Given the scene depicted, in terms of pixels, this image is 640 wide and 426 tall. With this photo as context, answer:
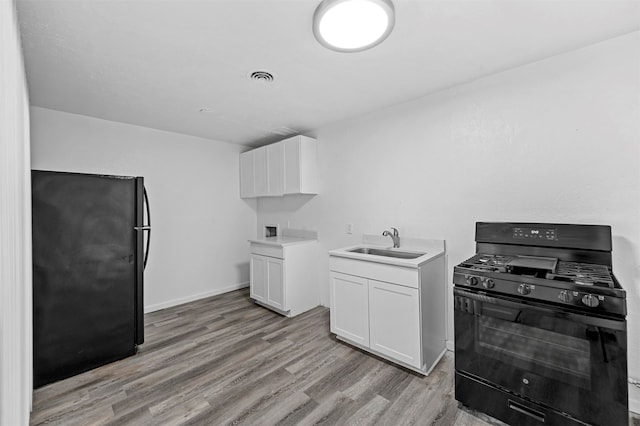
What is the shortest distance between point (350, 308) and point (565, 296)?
5.30 ft

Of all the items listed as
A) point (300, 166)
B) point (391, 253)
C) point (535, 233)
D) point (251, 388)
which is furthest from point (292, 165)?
point (535, 233)

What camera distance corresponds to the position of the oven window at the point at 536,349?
142 cm

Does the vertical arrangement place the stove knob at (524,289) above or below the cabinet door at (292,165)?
below

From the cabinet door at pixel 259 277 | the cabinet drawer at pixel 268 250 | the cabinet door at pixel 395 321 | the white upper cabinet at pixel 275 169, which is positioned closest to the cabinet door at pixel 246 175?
the white upper cabinet at pixel 275 169

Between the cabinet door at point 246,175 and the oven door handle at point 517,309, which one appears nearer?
the oven door handle at point 517,309

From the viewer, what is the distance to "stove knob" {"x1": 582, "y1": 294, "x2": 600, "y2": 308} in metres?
1.35

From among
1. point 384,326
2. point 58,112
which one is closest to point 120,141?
point 58,112

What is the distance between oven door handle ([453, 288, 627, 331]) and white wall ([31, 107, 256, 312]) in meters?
3.49

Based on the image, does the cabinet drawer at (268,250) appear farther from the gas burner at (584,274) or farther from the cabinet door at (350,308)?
the gas burner at (584,274)

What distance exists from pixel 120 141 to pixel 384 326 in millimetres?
3628

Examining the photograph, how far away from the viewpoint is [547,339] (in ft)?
4.94

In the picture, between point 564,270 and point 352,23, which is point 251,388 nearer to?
point 564,270

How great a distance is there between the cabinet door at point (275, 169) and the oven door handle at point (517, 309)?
2606 millimetres

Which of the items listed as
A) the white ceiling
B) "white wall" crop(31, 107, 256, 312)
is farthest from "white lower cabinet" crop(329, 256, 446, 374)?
"white wall" crop(31, 107, 256, 312)
